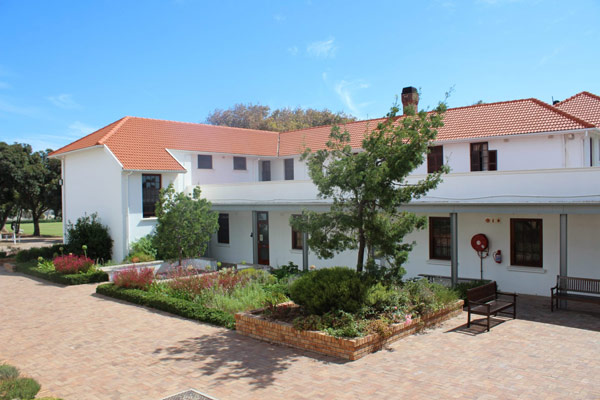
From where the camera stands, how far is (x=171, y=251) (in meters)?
16.9

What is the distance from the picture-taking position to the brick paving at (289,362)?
6891mm

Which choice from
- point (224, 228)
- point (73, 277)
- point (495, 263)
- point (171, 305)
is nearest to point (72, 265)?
point (73, 277)

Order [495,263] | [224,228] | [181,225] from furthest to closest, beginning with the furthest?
[224,228]
[181,225]
[495,263]

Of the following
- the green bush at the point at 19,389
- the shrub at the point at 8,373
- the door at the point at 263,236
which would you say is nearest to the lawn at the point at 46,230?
the door at the point at 263,236

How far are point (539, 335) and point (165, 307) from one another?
895cm

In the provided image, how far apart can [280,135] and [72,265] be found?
14.2m

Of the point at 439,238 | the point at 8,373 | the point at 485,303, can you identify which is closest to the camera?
the point at 8,373

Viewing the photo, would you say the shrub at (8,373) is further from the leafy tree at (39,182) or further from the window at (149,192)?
the leafy tree at (39,182)

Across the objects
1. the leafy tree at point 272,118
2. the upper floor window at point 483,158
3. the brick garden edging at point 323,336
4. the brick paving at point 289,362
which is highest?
the leafy tree at point 272,118

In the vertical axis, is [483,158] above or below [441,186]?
above

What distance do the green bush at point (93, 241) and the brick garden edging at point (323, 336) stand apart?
11656 mm

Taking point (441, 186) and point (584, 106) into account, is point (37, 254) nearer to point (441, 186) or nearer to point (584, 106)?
point (441, 186)

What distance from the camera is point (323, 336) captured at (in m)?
8.52

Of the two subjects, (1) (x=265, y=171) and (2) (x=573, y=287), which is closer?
(2) (x=573, y=287)
